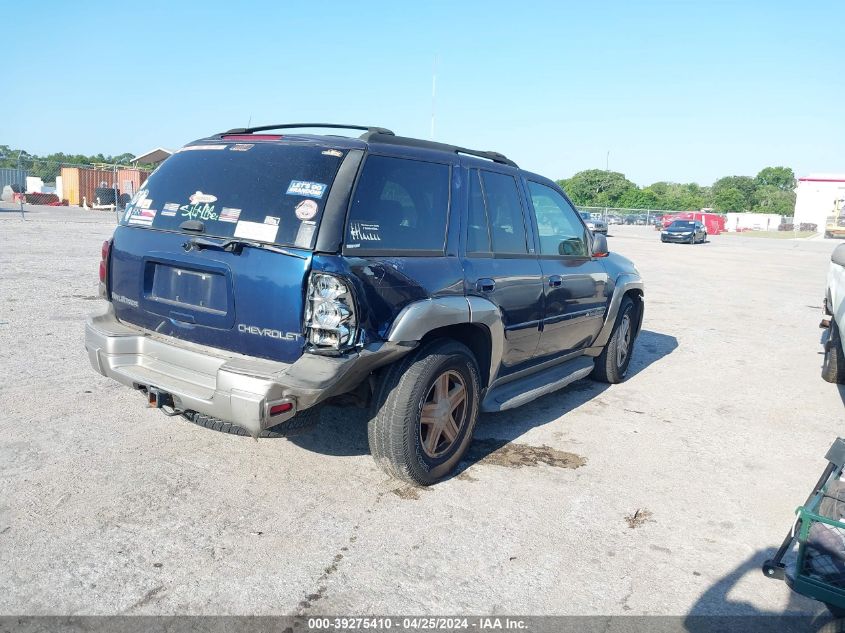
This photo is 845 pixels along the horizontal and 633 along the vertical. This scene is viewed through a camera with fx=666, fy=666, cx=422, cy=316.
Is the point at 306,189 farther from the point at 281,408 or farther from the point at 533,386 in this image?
the point at 533,386

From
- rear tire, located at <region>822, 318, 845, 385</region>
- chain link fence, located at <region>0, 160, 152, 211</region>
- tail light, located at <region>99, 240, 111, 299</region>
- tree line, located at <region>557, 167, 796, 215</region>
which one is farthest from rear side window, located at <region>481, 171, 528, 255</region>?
tree line, located at <region>557, 167, 796, 215</region>

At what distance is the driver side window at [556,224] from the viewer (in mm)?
4969

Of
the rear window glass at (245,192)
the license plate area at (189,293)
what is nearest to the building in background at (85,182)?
the rear window glass at (245,192)

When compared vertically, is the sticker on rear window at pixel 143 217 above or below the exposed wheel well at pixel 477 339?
above

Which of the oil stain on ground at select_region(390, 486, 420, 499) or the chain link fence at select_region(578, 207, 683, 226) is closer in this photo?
the oil stain on ground at select_region(390, 486, 420, 499)

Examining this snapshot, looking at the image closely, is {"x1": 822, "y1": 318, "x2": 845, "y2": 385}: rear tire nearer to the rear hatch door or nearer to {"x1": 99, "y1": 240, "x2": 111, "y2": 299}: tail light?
the rear hatch door

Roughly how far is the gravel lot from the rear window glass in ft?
4.56

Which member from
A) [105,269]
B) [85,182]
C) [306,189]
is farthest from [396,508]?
[85,182]

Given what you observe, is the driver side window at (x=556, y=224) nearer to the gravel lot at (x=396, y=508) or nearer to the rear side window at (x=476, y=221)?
the rear side window at (x=476, y=221)

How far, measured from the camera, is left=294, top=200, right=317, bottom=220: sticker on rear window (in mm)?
3246

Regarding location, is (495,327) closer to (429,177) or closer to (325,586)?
(429,177)

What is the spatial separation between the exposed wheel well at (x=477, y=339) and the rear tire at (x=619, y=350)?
220 cm

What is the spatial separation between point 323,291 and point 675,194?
393ft

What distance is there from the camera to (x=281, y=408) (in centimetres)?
313
